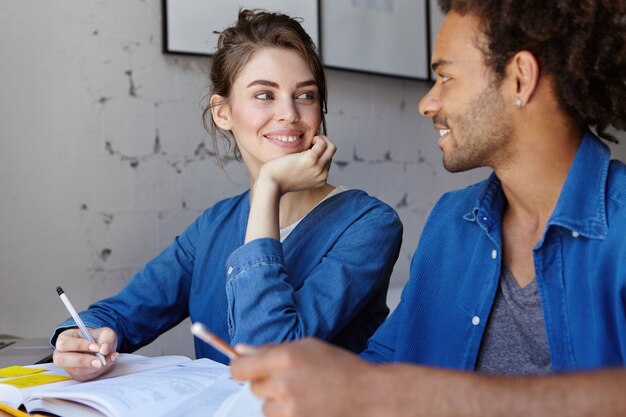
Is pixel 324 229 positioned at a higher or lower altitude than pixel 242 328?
higher

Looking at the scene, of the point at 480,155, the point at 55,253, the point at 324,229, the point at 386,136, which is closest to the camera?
the point at 480,155

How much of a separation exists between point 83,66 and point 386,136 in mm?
995

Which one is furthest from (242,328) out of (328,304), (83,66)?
(83,66)

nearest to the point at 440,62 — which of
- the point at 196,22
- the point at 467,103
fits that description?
the point at 467,103

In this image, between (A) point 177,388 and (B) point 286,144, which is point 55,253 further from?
(A) point 177,388

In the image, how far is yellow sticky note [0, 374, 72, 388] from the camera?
1.03 meters

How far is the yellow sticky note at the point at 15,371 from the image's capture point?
1.10m

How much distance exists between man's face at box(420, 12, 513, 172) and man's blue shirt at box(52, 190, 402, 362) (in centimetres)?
29

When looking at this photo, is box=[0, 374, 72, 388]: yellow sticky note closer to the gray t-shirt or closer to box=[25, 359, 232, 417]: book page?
box=[25, 359, 232, 417]: book page

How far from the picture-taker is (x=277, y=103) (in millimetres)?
1483

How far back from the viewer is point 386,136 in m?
2.41

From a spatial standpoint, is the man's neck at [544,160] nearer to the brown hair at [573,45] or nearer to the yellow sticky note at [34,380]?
the brown hair at [573,45]

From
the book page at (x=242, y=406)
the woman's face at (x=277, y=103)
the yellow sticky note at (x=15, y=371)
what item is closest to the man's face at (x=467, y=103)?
the woman's face at (x=277, y=103)

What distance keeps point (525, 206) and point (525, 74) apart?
0.20 metres
